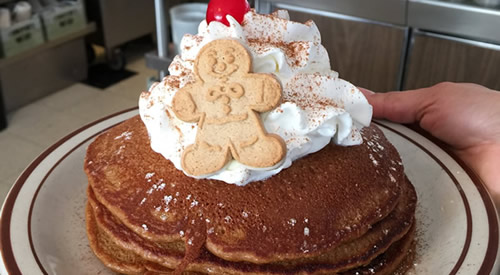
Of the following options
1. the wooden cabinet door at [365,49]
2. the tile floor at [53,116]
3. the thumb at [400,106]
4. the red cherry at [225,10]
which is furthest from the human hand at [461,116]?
the tile floor at [53,116]

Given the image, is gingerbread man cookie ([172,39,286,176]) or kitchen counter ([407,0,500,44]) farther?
kitchen counter ([407,0,500,44])

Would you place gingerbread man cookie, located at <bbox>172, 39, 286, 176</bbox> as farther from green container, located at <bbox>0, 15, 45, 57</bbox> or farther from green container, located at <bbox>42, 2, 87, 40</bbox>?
green container, located at <bbox>42, 2, 87, 40</bbox>

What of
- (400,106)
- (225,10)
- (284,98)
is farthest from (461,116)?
(225,10)

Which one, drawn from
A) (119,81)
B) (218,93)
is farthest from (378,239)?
(119,81)

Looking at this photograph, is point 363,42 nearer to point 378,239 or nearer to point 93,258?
point 378,239

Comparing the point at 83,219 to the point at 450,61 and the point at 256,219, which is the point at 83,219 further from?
the point at 450,61

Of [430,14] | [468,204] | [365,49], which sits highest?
[430,14]

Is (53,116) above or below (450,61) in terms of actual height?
below

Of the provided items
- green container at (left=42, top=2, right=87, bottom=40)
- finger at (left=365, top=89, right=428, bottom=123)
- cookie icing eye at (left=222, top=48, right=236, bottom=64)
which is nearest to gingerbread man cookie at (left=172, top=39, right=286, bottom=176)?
cookie icing eye at (left=222, top=48, right=236, bottom=64)
